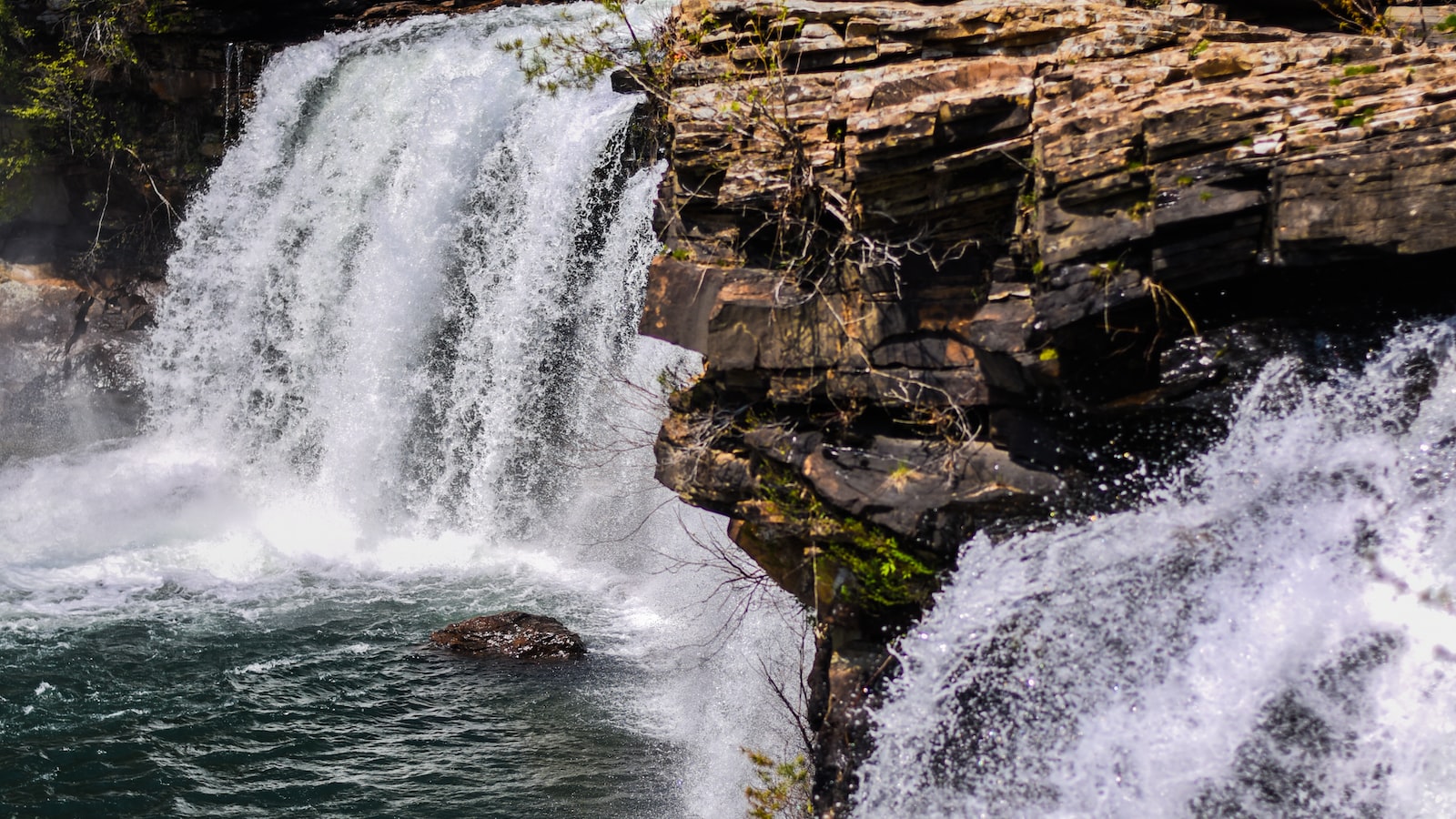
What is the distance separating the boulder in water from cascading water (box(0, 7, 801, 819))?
0.71 ft

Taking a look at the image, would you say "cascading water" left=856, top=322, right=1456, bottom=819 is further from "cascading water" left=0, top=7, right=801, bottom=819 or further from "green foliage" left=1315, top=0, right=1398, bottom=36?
"cascading water" left=0, top=7, right=801, bottom=819

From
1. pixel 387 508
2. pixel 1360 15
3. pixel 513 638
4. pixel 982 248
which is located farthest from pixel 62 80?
pixel 1360 15

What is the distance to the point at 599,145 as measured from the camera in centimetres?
1282

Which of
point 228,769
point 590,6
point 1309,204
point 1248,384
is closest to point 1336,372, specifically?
point 1248,384

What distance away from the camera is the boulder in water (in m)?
10.5

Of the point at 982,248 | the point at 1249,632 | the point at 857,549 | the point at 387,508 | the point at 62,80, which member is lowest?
the point at 387,508

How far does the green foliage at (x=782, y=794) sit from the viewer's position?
7.59m

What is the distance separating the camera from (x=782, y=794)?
761cm

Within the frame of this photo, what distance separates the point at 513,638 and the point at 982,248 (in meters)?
6.17

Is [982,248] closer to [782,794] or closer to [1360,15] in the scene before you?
[1360,15]

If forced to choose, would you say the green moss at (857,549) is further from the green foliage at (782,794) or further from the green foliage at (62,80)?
the green foliage at (62,80)

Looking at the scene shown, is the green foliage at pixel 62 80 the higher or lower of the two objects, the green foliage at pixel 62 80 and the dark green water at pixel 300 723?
the higher

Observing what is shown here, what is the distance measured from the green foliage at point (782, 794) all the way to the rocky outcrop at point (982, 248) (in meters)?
0.52

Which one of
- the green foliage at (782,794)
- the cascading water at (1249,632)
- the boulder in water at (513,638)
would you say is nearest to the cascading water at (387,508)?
the boulder in water at (513,638)
